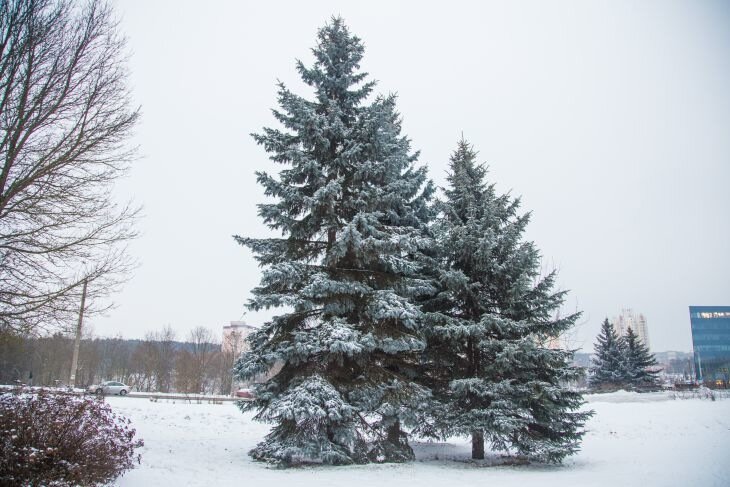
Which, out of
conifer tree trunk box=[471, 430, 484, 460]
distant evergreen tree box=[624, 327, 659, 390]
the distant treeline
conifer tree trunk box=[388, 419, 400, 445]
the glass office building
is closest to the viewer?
conifer tree trunk box=[388, 419, 400, 445]

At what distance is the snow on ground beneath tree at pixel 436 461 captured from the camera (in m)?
9.68

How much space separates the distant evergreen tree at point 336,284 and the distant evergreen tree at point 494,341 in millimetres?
997

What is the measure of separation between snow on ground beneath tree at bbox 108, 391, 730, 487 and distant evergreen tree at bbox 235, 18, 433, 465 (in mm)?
1164

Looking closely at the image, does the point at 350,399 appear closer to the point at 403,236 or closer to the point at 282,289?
the point at 282,289

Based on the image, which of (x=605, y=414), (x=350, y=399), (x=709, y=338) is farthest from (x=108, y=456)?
(x=709, y=338)

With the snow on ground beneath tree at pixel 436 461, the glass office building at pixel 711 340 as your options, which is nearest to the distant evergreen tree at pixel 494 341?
the snow on ground beneath tree at pixel 436 461

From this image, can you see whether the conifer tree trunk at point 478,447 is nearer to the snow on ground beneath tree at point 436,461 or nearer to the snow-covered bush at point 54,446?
the snow on ground beneath tree at point 436,461

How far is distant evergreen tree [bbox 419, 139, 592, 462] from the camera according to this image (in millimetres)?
12555

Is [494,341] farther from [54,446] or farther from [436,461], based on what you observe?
[54,446]

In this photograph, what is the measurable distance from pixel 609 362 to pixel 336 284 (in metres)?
45.6

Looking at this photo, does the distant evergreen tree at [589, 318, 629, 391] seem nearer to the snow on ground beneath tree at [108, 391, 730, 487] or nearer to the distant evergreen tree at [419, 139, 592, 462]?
the snow on ground beneath tree at [108, 391, 730, 487]

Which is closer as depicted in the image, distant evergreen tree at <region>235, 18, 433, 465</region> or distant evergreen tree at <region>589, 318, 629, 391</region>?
distant evergreen tree at <region>235, 18, 433, 465</region>

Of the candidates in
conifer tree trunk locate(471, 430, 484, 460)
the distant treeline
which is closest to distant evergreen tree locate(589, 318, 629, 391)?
conifer tree trunk locate(471, 430, 484, 460)

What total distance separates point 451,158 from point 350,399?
9.31 meters
